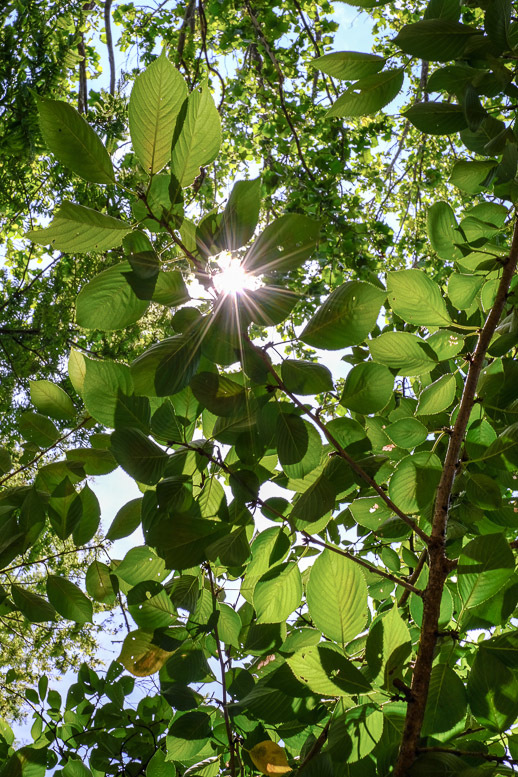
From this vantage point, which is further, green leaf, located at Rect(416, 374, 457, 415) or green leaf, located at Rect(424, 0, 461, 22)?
green leaf, located at Rect(416, 374, 457, 415)

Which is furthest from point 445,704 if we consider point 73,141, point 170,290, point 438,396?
point 73,141

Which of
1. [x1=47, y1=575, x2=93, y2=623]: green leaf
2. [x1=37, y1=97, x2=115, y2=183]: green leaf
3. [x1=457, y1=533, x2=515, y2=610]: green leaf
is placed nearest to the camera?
[x1=37, y1=97, x2=115, y2=183]: green leaf

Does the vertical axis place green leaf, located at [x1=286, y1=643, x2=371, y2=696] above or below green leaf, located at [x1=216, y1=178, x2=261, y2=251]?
below

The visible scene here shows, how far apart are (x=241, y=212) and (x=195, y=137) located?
5cm

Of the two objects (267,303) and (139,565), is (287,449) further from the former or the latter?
(139,565)

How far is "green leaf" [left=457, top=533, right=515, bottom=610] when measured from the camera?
42cm

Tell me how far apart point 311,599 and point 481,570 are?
0.43 ft

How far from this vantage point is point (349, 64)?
46 cm

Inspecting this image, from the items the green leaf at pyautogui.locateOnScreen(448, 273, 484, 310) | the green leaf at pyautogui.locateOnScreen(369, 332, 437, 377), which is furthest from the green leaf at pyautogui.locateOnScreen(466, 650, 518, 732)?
the green leaf at pyautogui.locateOnScreen(448, 273, 484, 310)

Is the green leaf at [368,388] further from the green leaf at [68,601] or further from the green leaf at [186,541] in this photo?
the green leaf at [68,601]

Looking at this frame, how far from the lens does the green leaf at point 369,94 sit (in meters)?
0.47

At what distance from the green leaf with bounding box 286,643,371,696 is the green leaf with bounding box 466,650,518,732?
0.27 ft

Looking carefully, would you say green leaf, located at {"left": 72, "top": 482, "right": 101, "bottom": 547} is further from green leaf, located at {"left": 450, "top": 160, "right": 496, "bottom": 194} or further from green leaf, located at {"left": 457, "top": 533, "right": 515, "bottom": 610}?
green leaf, located at {"left": 450, "top": 160, "right": 496, "bottom": 194}

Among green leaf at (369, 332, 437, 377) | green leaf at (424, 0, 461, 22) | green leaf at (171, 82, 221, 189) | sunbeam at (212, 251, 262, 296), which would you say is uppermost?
green leaf at (424, 0, 461, 22)
